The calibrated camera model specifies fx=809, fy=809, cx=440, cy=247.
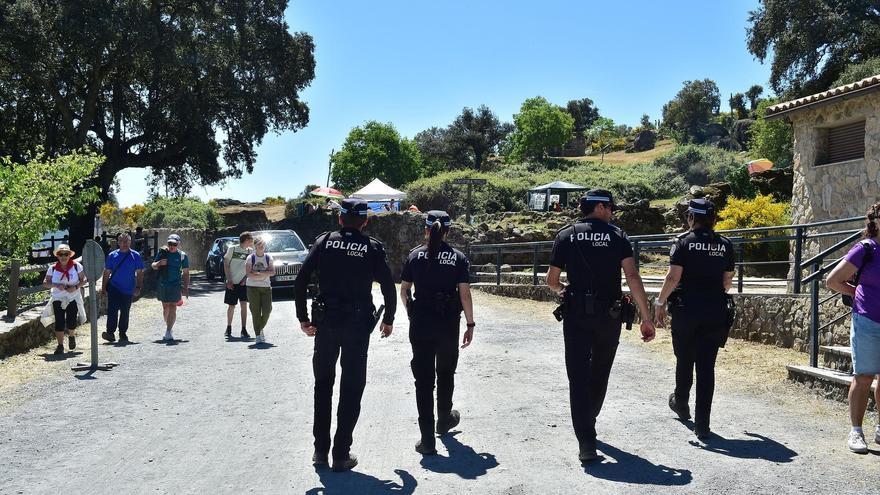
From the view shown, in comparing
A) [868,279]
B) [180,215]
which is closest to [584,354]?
[868,279]

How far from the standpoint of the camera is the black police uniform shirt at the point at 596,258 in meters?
5.67

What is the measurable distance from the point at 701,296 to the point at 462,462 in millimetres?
2239

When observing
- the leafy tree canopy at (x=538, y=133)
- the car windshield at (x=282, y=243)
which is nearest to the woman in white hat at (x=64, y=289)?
the car windshield at (x=282, y=243)

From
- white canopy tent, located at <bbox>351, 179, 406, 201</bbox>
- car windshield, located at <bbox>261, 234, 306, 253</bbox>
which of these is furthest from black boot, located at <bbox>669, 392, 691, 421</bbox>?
white canopy tent, located at <bbox>351, 179, 406, 201</bbox>

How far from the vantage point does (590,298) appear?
220 inches

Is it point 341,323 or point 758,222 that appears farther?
point 758,222

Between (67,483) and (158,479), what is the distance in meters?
0.60

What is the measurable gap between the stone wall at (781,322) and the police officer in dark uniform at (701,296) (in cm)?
328

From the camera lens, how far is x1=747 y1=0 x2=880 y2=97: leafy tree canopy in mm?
32844

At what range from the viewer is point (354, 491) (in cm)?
500

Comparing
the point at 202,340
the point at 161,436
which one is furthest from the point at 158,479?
the point at 202,340

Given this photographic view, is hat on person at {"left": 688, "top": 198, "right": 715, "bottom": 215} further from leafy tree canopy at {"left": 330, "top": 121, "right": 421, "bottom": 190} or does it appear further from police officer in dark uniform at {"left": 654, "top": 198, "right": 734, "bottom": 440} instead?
leafy tree canopy at {"left": 330, "top": 121, "right": 421, "bottom": 190}

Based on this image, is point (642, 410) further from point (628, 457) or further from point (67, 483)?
point (67, 483)

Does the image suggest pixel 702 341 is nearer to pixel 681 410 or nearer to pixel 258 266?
pixel 681 410
